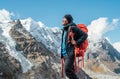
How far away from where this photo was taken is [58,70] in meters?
154

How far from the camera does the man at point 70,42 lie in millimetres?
14172

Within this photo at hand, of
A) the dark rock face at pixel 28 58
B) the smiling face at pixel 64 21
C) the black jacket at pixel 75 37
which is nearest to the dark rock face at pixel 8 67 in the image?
the dark rock face at pixel 28 58

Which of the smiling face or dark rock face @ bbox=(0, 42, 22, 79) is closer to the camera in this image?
the smiling face

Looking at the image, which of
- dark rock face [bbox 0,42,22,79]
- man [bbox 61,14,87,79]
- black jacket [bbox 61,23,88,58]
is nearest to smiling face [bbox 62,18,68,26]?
man [bbox 61,14,87,79]

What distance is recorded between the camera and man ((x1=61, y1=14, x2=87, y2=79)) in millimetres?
14172

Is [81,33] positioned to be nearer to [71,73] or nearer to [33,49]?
[71,73]

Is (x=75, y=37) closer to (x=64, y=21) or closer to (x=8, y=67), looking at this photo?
(x=64, y=21)

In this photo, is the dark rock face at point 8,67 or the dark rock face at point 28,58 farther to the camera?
the dark rock face at point 28,58

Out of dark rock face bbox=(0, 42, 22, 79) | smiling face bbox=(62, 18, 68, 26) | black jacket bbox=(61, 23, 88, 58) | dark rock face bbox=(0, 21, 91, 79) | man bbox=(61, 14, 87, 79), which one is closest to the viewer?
man bbox=(61, 14, 87, 79)

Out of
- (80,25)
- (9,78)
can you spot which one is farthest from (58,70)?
(80,25)

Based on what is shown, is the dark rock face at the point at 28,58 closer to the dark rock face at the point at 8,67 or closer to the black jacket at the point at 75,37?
the dark rock face at the point at 8,67

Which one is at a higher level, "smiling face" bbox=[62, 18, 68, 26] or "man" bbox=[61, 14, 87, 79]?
"smiling face" bbox=[62, 18, 68, 26]

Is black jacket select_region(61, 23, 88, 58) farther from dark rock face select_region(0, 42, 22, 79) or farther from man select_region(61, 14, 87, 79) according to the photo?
dark rock face select_region(0, 42, 22, 79)

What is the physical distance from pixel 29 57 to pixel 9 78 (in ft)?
179
